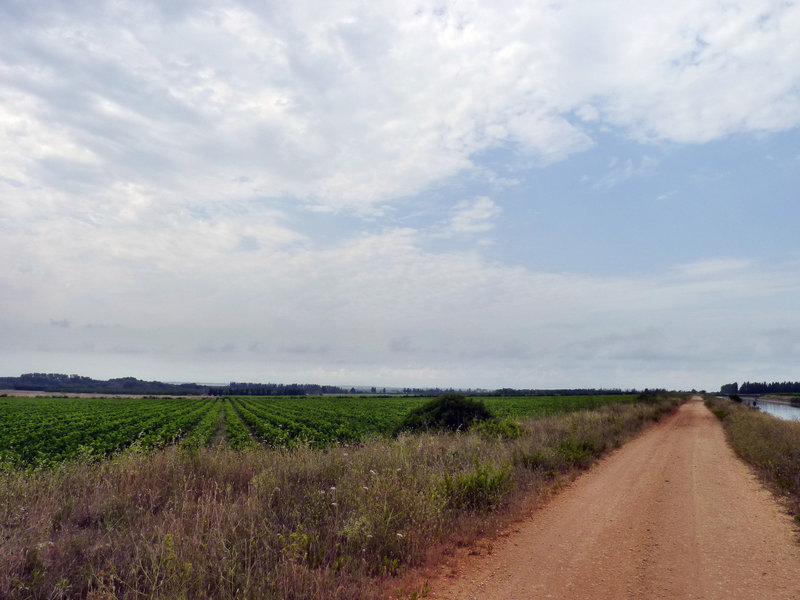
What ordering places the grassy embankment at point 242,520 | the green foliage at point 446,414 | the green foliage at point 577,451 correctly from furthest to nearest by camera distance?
the green foliage at point 446,414
the green foliage at point 577,451
the grassy embankment at point 242,520

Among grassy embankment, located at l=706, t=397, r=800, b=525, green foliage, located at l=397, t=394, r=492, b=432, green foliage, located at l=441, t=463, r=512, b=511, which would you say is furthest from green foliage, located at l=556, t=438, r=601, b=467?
green foliage, located at l=397, t=394, r=492, b=432

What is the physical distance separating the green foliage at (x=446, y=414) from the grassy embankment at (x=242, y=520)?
32.6 ft

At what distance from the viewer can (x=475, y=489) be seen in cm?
857

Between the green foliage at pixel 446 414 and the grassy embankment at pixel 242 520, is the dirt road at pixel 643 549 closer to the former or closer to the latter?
the grassy embankment at pixel 242 520

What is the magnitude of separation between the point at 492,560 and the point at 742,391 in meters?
240

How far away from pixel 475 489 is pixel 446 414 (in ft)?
41.0

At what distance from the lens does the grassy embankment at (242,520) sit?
4.96 m

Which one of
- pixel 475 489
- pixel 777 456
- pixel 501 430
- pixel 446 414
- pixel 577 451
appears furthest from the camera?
pixel 446 414

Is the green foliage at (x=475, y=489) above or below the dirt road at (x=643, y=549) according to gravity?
above

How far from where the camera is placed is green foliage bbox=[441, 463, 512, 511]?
8250 mm

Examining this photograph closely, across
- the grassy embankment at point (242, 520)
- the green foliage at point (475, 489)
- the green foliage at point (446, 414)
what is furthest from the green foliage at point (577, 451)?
the green foliage at point (446, 414)

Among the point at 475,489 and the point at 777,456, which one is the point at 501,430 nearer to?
the point at 777,456

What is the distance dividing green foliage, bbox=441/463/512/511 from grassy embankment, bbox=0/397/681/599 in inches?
0.9

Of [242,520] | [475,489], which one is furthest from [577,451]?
[242,520]
